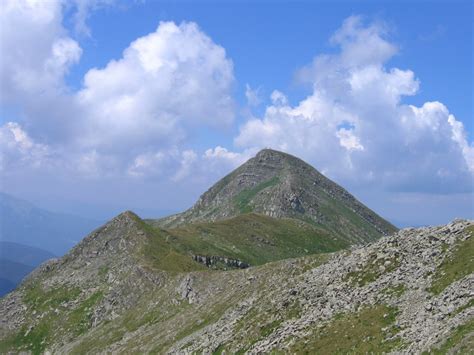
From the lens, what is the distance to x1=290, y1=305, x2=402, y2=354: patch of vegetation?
163 feet

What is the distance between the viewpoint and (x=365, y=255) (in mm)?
70875

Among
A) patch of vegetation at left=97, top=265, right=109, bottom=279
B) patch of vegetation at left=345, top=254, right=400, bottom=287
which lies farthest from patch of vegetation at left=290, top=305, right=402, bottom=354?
patch of vegetation at left=97, top=265, right=109, bottom=279

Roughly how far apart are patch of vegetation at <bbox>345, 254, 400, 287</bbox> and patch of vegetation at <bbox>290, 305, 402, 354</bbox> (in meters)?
7.99

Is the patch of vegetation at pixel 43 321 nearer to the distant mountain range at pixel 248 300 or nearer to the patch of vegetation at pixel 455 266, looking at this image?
the distant mountain range at pixel 248 300

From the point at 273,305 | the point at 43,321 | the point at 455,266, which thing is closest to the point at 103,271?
the point at 43,321

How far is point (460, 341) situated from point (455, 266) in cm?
1760

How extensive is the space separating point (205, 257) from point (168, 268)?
37642mm

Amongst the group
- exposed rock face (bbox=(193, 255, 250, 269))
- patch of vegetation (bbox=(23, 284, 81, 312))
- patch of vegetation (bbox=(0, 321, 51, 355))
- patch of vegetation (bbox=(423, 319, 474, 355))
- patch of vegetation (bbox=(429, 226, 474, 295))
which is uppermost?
exposed rock face (bbox=(193, 255, 250, 269))

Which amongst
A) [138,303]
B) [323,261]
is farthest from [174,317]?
[323,261]

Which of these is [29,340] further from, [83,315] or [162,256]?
[162,256]

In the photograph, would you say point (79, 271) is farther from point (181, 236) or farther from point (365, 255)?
point (365, 255)

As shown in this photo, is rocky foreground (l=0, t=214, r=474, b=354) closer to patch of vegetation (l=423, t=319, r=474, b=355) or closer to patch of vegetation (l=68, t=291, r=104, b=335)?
patch of vegetation (l=423, t=319, r=474, b=355)

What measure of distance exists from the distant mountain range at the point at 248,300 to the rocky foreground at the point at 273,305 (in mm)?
205

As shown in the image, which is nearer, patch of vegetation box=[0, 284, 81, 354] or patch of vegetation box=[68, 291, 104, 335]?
patch of vegetation box=[68, 291, 104, 335]
